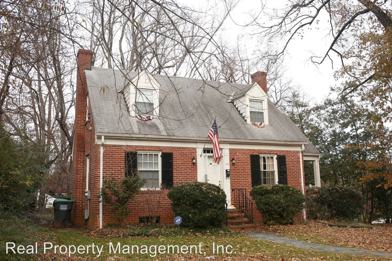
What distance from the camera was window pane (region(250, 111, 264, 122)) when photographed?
1942cm

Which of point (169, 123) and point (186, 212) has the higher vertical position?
point (169, 123)

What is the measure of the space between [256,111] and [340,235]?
7.44 m

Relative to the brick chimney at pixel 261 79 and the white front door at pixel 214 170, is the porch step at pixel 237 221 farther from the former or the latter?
the brick chimney at pixel 261 79

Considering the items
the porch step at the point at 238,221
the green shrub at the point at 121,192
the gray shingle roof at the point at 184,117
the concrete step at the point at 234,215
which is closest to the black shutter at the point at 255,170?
the gray shingle roof at the point at 184,117

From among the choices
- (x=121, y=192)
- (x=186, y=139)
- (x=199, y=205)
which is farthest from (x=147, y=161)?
(x=199, y=205)

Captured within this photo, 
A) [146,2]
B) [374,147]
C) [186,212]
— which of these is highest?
[146,2]

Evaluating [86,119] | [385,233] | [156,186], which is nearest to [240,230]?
[156,186]

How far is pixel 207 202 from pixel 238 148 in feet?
13.5

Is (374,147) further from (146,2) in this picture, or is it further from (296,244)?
(146,2)

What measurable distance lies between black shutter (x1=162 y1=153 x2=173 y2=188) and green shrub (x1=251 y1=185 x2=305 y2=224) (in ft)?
10.8

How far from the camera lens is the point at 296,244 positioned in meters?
11.9

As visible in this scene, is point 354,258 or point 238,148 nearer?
point 354,258

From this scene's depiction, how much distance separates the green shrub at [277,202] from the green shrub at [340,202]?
11.0 feet

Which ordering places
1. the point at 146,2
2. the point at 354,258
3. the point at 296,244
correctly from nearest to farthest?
the point at 146,2
the point at 354,258
the point at 296,244
